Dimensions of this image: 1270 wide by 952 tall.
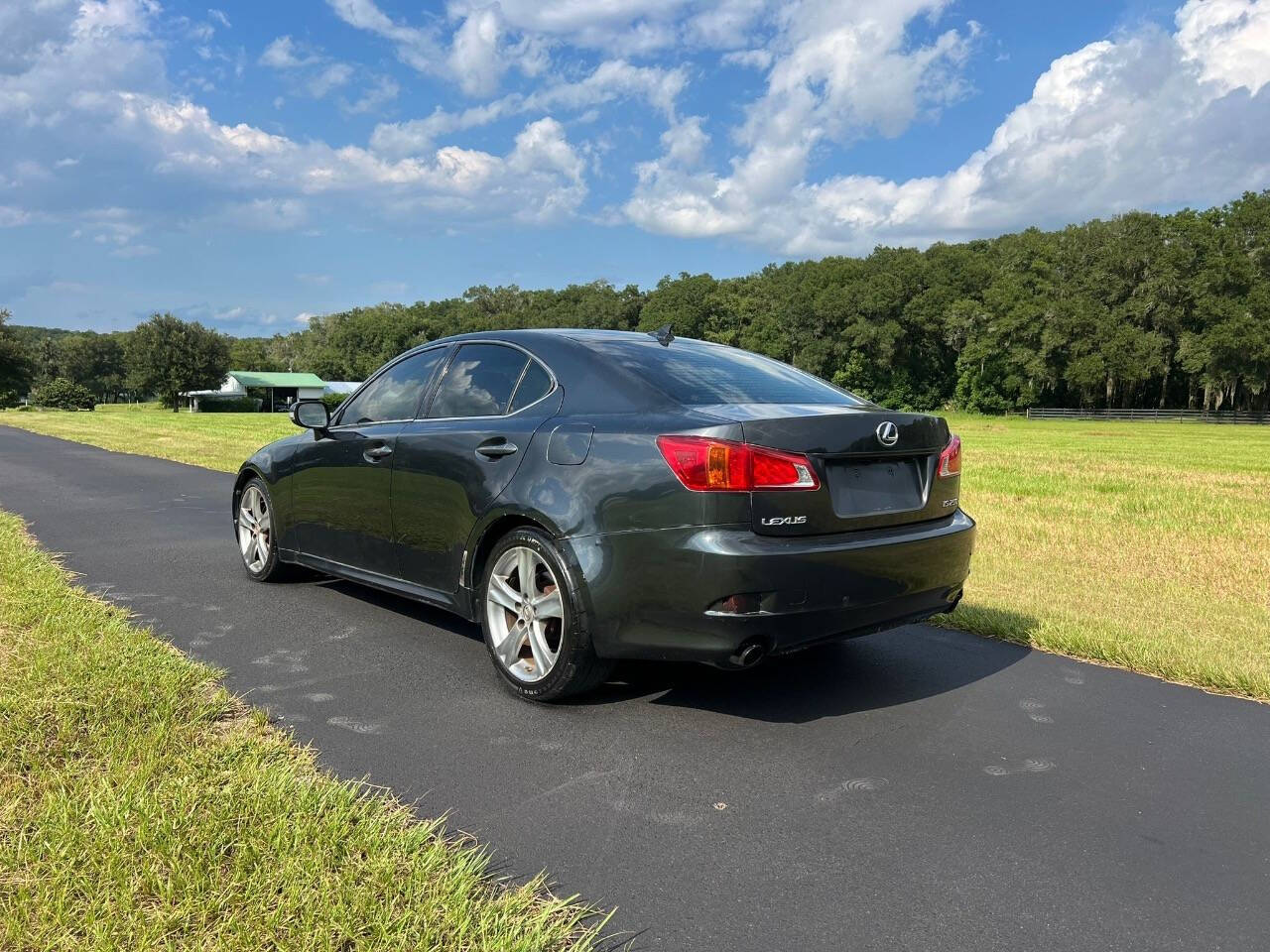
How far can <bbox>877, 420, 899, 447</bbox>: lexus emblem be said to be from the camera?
372 centimetres

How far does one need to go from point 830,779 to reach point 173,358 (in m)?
97.3

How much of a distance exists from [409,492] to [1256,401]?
74.8 m

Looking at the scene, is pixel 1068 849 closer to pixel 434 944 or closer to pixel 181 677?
pixel 434 944

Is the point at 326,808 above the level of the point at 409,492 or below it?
below

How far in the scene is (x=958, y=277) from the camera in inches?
3140

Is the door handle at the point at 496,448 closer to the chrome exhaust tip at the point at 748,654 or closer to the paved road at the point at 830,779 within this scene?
the paved road at the point at 830,779

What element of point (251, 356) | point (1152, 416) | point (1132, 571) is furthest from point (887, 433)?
point (251, 356)

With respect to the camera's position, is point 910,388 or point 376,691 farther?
point 910,388

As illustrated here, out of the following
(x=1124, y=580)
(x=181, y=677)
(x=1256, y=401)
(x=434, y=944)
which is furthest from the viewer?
(x=1256, y=401)

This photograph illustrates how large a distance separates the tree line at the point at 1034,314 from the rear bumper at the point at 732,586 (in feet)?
154

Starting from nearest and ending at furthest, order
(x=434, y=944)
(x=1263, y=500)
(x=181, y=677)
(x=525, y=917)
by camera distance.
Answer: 1. (x=434, y=944)
2. (x=525, y=917)
3. (x=181, y=677)
4. (x=1263, y=500)

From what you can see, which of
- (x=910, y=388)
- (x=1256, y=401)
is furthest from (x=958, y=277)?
(x=1256, y=401)

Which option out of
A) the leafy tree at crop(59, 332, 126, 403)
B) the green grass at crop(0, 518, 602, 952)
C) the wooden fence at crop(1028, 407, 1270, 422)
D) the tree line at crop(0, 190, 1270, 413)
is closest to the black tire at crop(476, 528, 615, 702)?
the green grass at crop(0, 518, 602, 952)

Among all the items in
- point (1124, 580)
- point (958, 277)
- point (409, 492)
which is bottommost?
point (1124, 580)
